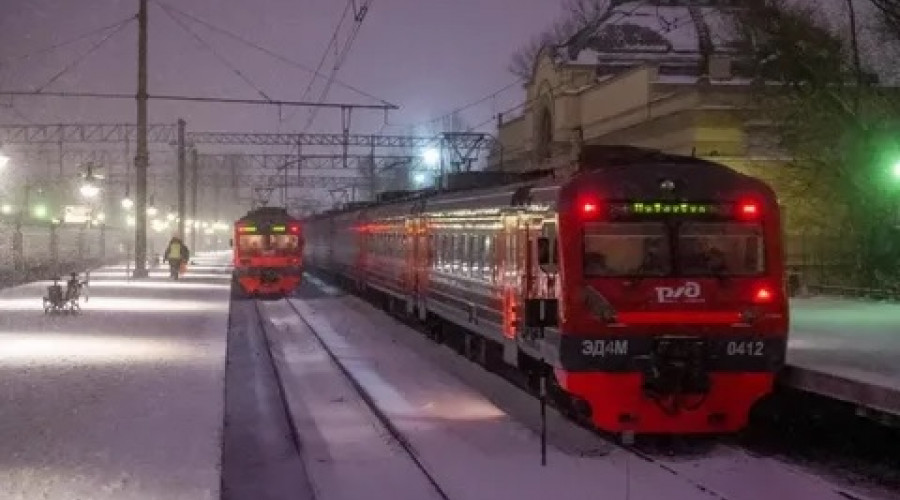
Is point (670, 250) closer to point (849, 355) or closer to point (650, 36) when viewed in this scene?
point (849, 355)

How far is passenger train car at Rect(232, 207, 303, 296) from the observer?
1663 inches

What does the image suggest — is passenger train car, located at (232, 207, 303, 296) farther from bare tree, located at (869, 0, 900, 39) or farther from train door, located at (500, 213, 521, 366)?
train door, located at (500, 213, 521, 366)

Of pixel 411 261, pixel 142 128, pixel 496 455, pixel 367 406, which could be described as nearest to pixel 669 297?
pixel 496 455

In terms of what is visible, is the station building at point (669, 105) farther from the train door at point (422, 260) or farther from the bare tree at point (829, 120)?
the train door at point (422, 260)

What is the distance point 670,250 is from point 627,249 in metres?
0.46

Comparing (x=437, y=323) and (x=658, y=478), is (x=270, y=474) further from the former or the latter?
(x=437, y=323)

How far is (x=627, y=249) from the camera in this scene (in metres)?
13.8

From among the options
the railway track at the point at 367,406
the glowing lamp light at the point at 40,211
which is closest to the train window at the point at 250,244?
the railway track at the point at 367,406

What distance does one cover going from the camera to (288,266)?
42656 mm

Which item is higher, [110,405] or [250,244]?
[250,244]

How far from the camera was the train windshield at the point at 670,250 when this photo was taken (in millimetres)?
13766

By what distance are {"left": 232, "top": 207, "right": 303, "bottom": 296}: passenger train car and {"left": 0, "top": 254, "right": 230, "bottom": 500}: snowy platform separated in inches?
539

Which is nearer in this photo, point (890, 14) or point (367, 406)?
point (367, 406)

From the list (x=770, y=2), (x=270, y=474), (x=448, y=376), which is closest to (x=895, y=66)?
(x=770, y=2)
